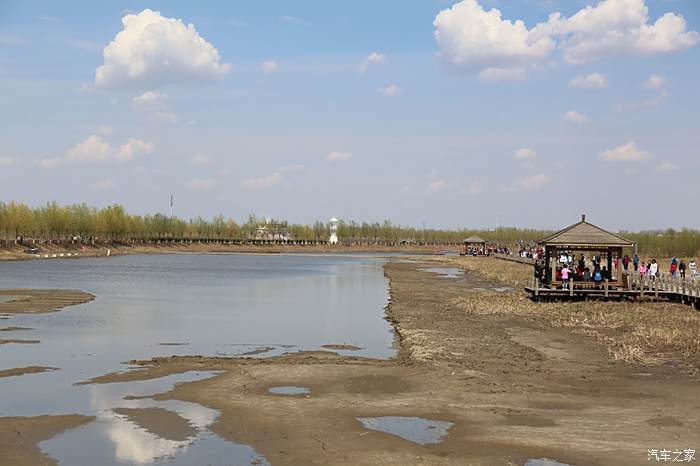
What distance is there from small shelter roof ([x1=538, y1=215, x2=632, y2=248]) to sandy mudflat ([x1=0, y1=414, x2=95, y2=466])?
1151 inches

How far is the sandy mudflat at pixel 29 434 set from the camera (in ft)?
39.7

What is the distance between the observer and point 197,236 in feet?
636

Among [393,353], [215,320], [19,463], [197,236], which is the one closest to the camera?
[19,463]

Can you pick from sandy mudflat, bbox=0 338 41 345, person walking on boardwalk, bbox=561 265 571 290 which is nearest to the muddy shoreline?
sandy mudflat, bbox=0 338 41 345

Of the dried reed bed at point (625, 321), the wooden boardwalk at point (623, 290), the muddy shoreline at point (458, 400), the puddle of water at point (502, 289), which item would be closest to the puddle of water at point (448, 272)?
the puddle of water at point (502, 289)

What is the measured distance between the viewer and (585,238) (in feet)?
130

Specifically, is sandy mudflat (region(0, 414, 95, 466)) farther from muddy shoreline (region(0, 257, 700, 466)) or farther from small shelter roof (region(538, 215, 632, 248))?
small shelter roof (region(538, 215, 632, 248))

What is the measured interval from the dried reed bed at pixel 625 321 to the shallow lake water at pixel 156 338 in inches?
240

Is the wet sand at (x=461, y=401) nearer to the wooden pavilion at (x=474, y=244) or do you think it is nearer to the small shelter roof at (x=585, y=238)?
the small shelter roof at (x=585, y=238)

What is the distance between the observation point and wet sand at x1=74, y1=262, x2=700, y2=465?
41.7 feet

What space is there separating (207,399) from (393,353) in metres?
8.57

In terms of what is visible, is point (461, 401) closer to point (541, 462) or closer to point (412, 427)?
point (412, 427)

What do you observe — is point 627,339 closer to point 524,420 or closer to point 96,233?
point 524,420

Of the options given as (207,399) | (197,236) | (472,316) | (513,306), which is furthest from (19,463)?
(197,236)
